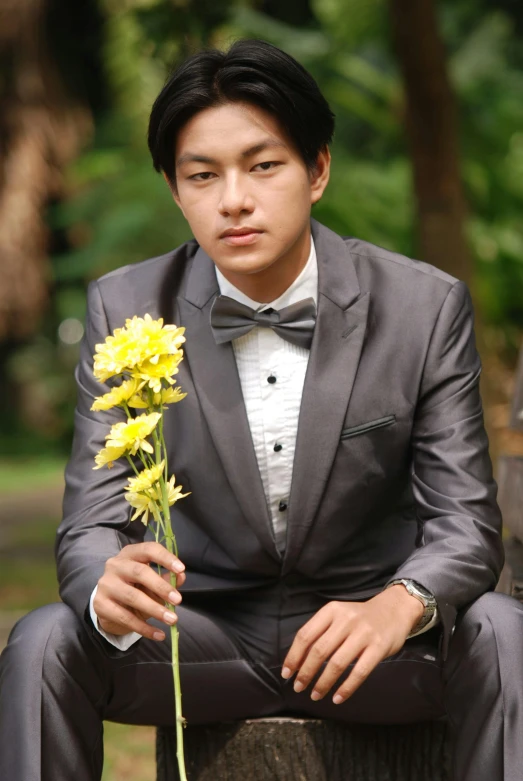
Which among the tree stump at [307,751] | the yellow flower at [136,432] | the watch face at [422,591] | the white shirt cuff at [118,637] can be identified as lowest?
the tree stump at [307,751]

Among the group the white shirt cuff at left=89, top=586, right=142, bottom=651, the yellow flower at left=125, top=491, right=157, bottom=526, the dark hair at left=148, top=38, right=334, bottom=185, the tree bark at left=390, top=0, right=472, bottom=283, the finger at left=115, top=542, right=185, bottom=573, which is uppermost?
the tree bark at left=390, top=0, right=472, bottom=283

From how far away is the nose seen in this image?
248cm

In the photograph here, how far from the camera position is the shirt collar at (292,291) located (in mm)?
2789

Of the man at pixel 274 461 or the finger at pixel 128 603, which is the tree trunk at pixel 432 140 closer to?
the man at pixel 274 461

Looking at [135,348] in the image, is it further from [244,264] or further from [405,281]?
[405,281]

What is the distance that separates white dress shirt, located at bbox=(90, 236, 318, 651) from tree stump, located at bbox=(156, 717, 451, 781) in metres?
0.42

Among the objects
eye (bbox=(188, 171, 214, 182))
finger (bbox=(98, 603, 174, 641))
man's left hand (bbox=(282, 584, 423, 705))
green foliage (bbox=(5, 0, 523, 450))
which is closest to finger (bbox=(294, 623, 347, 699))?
man's left hand (bbox=(282, 584, 423, 705))

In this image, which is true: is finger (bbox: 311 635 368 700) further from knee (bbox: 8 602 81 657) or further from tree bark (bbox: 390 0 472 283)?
tree bark (bbox: 390 0 472 283)

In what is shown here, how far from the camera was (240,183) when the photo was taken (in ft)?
8.23

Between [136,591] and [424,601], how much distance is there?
0.56 metres

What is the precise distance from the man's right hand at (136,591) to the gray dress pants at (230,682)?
0.15 meters

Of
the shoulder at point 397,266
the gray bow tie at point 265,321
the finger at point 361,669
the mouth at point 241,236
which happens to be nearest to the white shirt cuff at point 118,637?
the finger at point 361,669

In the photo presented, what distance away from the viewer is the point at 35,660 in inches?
90.4

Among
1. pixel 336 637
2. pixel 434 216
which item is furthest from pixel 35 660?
pixel 434 216
